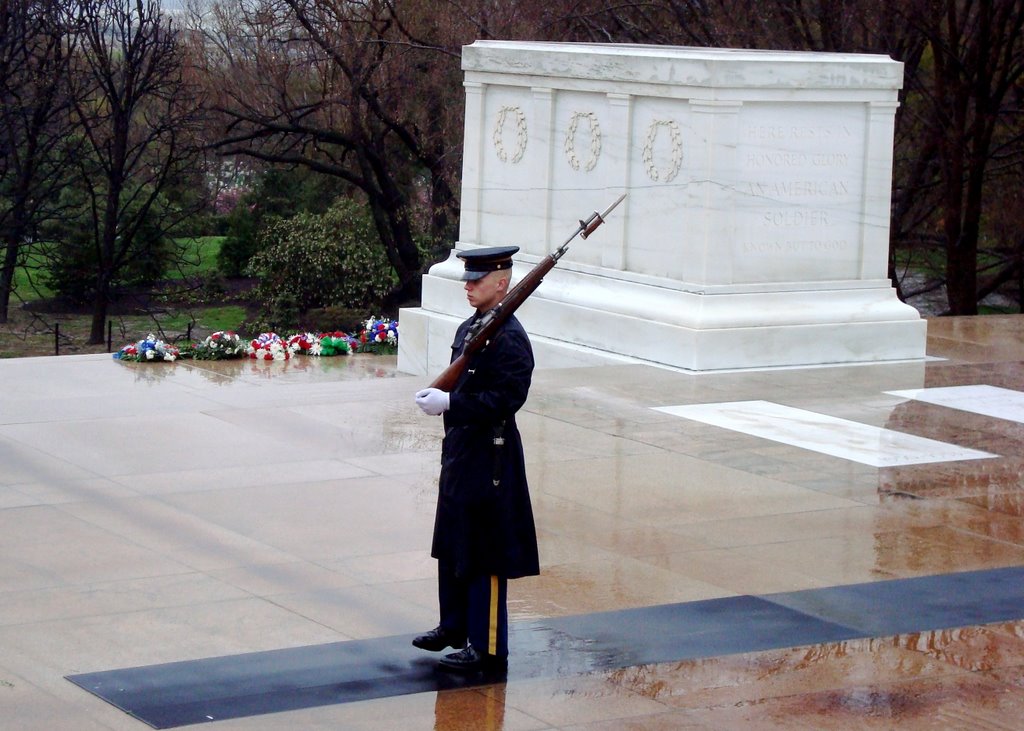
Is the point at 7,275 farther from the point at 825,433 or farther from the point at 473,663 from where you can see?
the point at 473,663

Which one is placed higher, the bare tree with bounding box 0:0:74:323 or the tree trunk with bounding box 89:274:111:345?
the bare tree with bounding box 0:0:74:323

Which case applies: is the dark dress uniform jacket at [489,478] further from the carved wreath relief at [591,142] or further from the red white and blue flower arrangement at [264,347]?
the red white and blue flower arrangement at [264,347]

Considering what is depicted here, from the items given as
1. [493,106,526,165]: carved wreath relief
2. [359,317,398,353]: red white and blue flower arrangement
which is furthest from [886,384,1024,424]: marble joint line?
[359,317,398,353]: red white and blue flower arrangement

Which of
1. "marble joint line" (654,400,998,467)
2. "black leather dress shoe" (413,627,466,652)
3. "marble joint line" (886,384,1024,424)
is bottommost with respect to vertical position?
"black leather dress shoe" (413,627,466,652)

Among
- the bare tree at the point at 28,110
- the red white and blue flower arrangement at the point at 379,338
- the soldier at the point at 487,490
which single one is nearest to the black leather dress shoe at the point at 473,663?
the soldier at the point at 487,490

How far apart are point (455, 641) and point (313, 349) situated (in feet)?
27.8

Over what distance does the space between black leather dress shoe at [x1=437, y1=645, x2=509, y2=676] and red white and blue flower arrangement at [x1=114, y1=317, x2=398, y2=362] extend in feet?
25.2

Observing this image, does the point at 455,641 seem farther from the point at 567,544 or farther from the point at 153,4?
the point at 153,4

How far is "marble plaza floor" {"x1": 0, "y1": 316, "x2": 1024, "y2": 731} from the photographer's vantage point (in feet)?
16.1

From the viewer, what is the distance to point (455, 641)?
5145 mm

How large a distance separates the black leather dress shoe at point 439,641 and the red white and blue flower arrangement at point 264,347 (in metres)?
7.58

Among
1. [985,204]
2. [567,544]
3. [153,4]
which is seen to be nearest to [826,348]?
[567,544]

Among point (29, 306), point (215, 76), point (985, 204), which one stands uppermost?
point (215, 76)

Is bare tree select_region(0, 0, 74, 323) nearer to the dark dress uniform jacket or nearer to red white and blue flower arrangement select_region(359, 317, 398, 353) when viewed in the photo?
red white and blue flower arrangement select_region(359, 317, 398, 353)
